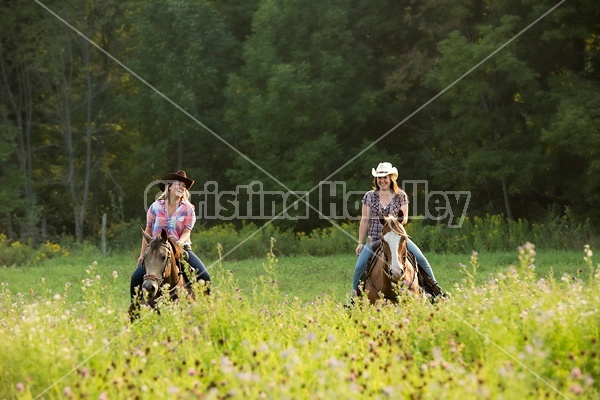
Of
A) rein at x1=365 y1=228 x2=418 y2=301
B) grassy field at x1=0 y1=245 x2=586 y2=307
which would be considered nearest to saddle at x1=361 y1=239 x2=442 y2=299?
rein at x1=365 y1=228 x2=418 y2=301

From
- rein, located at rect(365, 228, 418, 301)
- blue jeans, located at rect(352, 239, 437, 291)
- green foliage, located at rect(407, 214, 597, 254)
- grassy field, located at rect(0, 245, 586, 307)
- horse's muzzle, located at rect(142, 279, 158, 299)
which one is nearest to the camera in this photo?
horse's muzzle, located at rect(142, 279, 158, 299)

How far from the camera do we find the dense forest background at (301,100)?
88.0 ft

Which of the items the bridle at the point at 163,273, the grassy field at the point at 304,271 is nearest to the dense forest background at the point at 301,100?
the grassy field at the point at 304,271

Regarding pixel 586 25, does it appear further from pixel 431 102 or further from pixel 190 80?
pixel 190 80

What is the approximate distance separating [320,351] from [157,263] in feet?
11.1

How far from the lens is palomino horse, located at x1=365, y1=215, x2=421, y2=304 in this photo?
983cm

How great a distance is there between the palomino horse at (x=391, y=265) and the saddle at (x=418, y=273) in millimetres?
14

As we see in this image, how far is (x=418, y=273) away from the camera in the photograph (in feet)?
36.1

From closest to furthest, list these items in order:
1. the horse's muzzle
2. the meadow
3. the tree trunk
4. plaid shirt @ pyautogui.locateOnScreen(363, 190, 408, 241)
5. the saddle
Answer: the meadow, the horse's muzzle, the saddle, plaid shirt @ pyautogui.locateOnScreen(363, 190, 408, 241), the tree trunk

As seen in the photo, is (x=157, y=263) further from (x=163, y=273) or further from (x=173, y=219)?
(x=173, y=219)

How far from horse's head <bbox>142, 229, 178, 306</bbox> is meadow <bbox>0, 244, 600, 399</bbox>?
0.58m

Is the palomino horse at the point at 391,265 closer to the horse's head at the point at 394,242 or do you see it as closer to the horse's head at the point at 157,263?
the horse's head at the point at 394,242

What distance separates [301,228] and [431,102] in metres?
6.99

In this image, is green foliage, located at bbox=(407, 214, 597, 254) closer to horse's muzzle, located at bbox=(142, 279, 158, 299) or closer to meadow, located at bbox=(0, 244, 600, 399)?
meadow, located at bbox=(0, 244, 600, 399)
